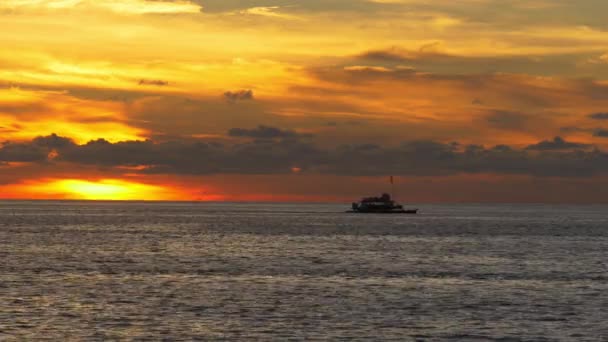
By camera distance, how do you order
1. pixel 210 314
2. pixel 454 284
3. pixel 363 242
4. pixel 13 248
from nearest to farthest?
1. pixel 210 314
2. pixel 454 284
3. pixel 13 248
4. pixel 363 242

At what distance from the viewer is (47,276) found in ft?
298

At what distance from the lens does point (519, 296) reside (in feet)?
253

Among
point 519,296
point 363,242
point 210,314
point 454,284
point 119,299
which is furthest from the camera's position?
point 363,242

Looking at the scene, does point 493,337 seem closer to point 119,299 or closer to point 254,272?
point 119,299

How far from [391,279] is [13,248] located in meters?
70.1

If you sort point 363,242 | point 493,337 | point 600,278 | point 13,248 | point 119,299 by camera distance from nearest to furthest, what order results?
point 493,337 < point 119,299 < point 600,278 < point 13,248 < point 363,242

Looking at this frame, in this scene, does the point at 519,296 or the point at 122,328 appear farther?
the point at 519,296

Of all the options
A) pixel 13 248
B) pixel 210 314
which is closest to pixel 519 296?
pixel 210 314

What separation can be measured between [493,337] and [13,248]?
98.5m

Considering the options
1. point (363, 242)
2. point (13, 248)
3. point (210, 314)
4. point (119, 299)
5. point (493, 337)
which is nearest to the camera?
point (493, 337)

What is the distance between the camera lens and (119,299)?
237 feet

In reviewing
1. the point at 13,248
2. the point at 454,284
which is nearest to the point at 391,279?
the point at 454,284

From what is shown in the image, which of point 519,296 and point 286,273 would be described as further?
point 286,273

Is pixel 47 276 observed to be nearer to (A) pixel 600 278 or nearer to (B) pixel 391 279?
(B) pixel 391 279
